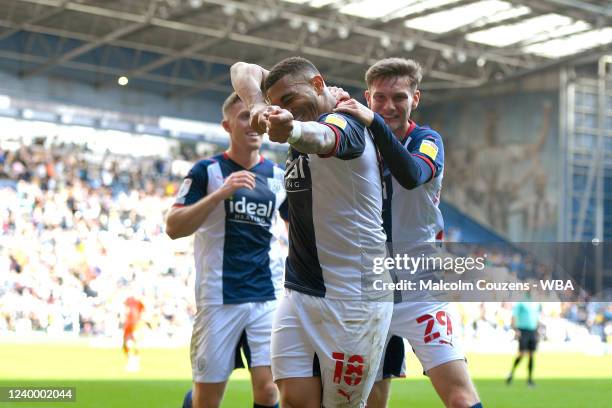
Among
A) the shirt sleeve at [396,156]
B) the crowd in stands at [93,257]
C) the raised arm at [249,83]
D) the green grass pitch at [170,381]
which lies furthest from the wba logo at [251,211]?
the crowd in stands at [93,257]

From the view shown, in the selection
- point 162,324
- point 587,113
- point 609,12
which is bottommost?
point 162,324

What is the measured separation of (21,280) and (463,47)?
1756 cm

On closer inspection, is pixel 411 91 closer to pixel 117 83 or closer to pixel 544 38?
pixel 544 38

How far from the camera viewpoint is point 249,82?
4652 mm

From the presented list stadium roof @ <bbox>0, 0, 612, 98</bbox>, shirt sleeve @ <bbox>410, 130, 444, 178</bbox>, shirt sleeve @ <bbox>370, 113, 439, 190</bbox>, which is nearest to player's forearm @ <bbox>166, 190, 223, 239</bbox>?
shirt sleeve @ <bbox>410, 130, 444, 178</bbox>

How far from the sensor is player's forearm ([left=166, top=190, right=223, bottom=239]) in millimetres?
6262

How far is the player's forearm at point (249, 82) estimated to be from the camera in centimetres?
456

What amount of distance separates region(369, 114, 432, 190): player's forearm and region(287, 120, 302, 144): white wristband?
1.74 feet

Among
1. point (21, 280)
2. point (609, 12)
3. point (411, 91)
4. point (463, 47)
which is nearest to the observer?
point (411, 91)

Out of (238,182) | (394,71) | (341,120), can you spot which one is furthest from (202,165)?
(341,120)

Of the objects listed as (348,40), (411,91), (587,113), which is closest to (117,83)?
(348,40)

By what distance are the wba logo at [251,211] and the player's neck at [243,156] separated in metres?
0.32

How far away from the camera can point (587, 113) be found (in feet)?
124

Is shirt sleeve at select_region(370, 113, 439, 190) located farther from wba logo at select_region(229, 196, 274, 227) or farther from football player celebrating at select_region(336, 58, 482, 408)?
wba logo at select_region(229, 196, 274, 227)
